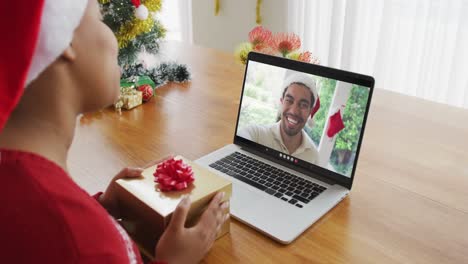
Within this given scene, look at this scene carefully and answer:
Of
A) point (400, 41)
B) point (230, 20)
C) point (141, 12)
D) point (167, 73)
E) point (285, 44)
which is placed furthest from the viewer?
point (230, 20)

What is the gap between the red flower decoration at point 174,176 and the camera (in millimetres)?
787

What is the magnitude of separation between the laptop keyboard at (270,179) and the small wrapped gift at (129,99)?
0.46m

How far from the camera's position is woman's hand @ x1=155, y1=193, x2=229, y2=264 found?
2.37 ft

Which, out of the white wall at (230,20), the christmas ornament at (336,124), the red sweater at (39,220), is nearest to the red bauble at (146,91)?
the christmas ornament at (336,124)

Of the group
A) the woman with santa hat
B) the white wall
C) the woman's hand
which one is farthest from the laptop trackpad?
the white wall

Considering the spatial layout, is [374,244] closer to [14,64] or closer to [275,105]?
[275,105]

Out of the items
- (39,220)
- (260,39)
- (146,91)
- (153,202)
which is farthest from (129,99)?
(39,220)

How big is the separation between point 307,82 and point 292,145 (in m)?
0.14

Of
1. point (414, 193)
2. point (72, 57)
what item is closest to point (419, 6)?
point (414, 193)

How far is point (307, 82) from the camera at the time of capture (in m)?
0.97

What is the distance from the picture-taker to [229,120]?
1309 millimetres

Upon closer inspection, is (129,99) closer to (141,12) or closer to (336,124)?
(141,12)

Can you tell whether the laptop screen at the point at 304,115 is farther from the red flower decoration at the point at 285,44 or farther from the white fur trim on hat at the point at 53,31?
the white fur trim on hat at the point at 53,31

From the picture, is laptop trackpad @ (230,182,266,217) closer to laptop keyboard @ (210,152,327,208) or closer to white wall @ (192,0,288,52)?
laptop keyboard @ (210,152,327,208)
